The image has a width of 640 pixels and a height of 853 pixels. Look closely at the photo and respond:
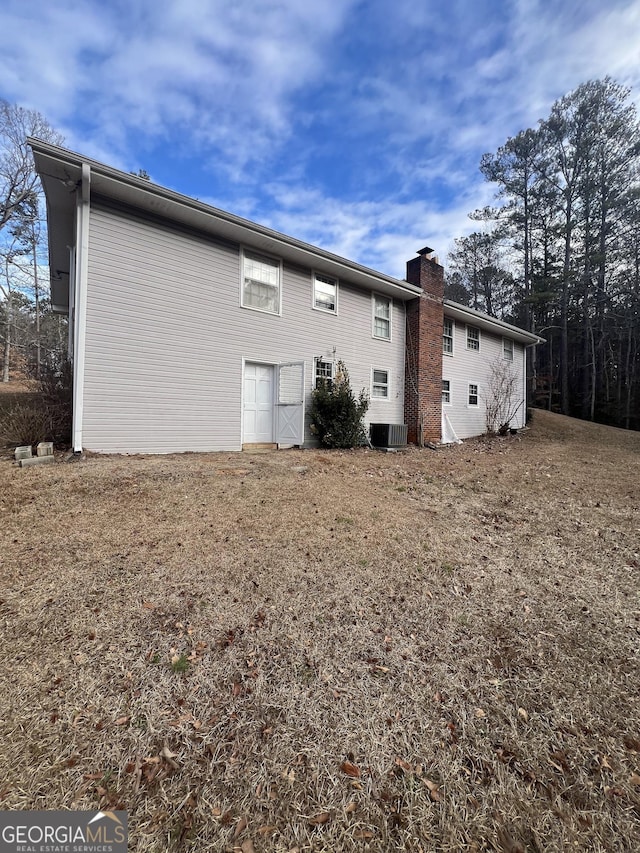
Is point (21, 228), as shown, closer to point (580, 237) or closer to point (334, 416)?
point (334, 416)

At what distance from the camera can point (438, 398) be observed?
12.3m

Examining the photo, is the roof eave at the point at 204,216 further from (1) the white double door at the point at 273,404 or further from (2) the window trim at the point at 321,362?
(1) the white double door at the point at 273,404

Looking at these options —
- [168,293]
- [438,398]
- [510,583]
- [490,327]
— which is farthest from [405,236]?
[510,583]

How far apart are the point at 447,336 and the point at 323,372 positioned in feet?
20.6

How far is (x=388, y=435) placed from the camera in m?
10.2

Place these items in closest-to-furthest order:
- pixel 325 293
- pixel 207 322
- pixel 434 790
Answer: pixel 434 790, pixel 207 322, pixel 325 293

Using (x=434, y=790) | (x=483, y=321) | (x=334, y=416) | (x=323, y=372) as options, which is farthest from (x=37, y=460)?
(x=483, y=321)

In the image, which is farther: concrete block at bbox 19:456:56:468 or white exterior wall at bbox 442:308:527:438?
white exterior wall at bbox 442:308:527:438

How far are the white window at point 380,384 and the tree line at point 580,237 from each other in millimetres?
11054

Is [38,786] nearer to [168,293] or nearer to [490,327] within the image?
[168,293]

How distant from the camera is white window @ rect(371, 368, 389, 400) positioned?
11516 millimetres

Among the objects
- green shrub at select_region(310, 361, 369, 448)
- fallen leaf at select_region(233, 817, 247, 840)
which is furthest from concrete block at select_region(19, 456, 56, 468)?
fallen leaf at select_region(233, 817, 247, 840)

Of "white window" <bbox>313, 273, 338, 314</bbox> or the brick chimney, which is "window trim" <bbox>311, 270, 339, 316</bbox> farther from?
the brick chimney

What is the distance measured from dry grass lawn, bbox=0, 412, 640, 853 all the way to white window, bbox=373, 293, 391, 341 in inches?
334
